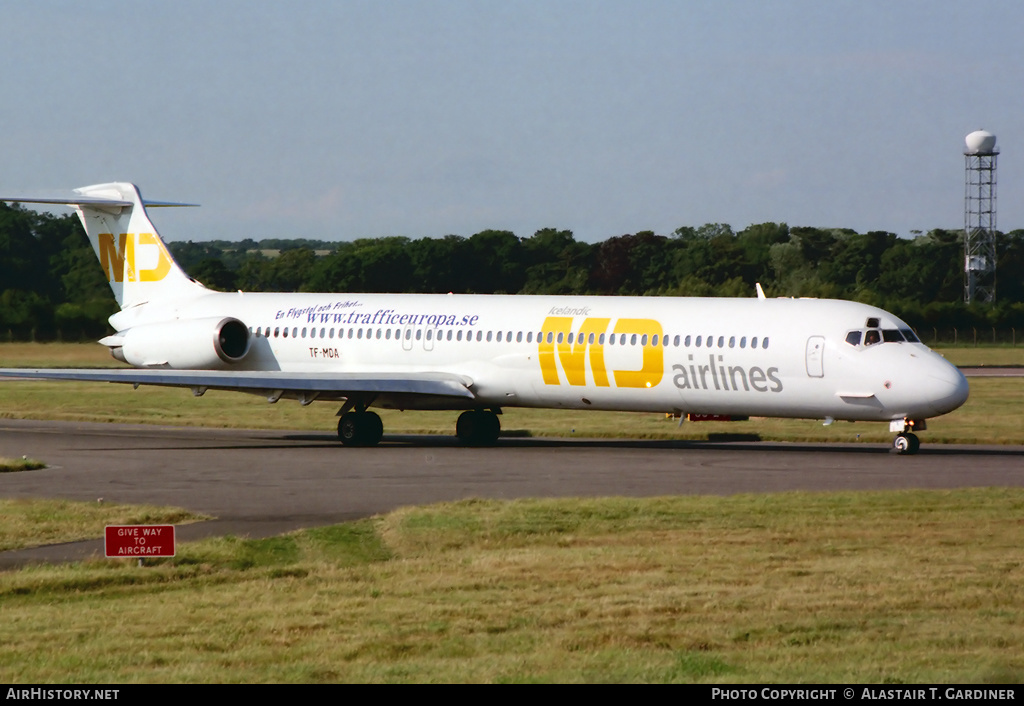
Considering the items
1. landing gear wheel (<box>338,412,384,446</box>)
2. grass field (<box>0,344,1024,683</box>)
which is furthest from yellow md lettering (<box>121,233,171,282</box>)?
grass field (<box>0,344,1024,683</box>)

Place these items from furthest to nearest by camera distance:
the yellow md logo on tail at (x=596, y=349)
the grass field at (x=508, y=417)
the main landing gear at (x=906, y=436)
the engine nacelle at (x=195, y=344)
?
the engine nacelle at (x=195, y=344) → the grass field at (x=508, y=417) → the yellow md logo on tail at (x=596, y=349) → the main landing gear at (x=906, y=436)

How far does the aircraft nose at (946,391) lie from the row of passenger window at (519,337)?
292 cm

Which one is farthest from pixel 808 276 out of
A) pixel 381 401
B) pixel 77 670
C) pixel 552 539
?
pixel 77 670

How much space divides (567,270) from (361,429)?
49956mm

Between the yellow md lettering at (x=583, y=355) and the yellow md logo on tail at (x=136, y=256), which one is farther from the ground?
the yellow md logo on tail at (x=136, y=256)

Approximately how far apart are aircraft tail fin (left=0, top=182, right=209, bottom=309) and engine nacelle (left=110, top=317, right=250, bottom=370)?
167 centimetres

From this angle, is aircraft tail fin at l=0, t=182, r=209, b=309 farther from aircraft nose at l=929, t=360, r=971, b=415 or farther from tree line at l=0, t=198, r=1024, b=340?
tree line at l=0, t=198, r=1024, b=340

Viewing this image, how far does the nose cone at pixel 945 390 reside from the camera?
2441 cm

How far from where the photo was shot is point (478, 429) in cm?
2955

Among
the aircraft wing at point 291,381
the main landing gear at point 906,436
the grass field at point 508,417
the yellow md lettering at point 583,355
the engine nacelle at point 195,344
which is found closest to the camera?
the main landing gear at point 906,436

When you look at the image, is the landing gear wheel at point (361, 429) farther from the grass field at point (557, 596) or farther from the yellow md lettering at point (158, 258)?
the grass field at point (557, 596)

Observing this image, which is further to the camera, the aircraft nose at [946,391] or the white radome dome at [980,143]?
the white radome dome at [980,143]

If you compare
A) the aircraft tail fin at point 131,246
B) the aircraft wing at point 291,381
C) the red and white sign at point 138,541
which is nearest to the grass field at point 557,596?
the red and white sign at point 138,541

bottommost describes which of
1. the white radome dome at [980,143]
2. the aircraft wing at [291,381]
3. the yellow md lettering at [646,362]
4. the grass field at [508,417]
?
the grass field at [508,417]
